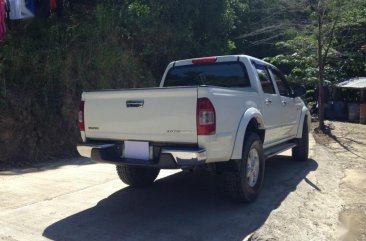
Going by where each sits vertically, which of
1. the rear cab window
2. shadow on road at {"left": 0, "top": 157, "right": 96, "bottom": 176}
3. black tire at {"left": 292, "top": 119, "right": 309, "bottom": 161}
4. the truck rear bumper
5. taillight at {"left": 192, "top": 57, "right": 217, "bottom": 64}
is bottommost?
shadow on road at {"left": 0, "top": 157, "right": 96, "bottom": 176}

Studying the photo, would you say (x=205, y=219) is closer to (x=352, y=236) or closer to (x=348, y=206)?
(x=352, y=236)

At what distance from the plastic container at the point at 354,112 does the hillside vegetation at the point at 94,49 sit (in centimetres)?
199

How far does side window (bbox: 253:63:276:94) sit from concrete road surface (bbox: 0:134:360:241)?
1.44 meters

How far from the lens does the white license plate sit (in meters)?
4.60

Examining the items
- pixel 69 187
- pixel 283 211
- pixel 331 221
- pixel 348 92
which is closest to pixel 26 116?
pixel 69 187

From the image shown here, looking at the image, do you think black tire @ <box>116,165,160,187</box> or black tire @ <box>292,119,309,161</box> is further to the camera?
black tire @ <box>292,119,309,161</box>

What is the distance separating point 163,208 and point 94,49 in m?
6.37

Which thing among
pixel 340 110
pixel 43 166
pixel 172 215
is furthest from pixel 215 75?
pixel 340 110

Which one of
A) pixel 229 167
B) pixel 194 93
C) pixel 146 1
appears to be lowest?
pixel 229 167

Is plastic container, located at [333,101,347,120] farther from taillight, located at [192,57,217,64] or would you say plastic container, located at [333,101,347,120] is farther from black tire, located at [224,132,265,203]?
black tire, located at [224,132,265,203]

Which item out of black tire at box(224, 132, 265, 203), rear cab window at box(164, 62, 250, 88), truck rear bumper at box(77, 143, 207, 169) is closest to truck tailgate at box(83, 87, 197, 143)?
truck rear bumper at box(77, 143, 207, 169)

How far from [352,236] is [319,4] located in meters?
9.99

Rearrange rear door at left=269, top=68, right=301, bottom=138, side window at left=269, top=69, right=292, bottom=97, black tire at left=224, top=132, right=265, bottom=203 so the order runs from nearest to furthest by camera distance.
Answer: black tire at left=224, top=132, right=265, bottom=203 → rear door at left=269, top=68, right=301, bottom=138 → side window at left=269, top=69, right=292, bottom=97

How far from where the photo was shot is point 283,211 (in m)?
4.92
